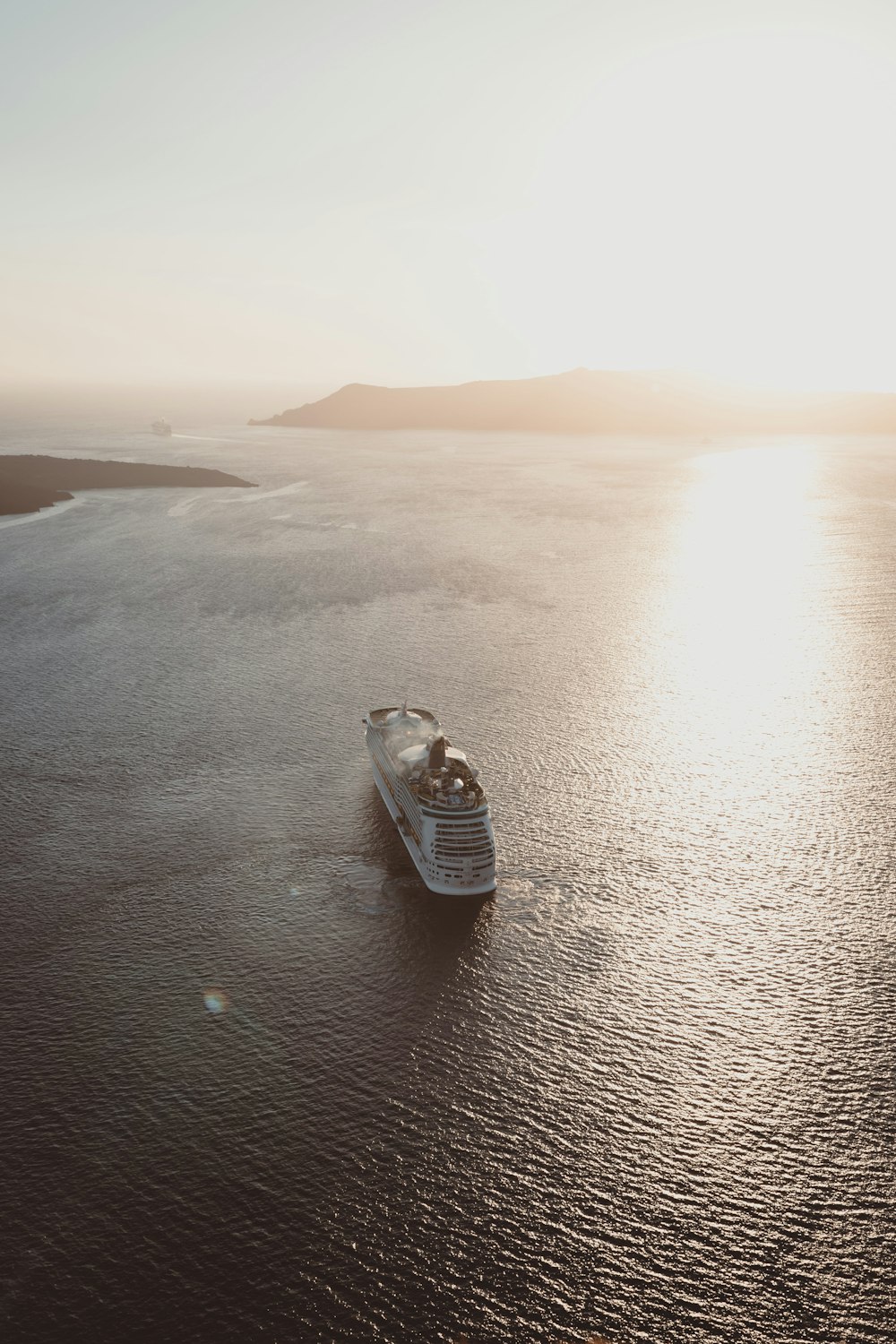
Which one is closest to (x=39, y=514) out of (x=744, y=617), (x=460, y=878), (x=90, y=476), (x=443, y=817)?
(x=90, y=476)

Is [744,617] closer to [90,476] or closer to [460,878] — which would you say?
[460,878]

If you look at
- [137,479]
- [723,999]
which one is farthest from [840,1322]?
[137,479]

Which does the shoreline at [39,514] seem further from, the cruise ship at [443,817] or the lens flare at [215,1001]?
the lens flare at [215,1001]

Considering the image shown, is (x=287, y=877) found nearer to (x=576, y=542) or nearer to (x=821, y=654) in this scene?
(x=821, y=654)

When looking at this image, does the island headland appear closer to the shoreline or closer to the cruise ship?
the shoreline

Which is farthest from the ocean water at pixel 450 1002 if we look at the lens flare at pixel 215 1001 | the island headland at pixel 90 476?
the island headland at pixel 90 476

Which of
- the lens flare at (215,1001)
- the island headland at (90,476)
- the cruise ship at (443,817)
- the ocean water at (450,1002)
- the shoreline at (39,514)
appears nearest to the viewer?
the ocean water at (450,1002)
